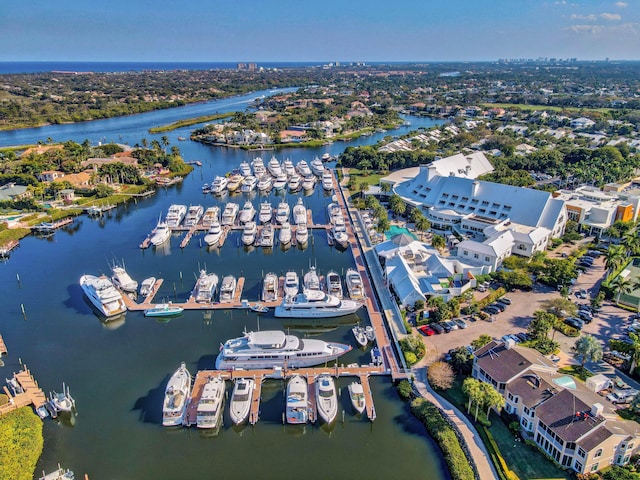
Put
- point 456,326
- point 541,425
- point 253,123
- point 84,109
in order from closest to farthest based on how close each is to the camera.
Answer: point 541,425
point 456,326
point 253,123
point 84,109

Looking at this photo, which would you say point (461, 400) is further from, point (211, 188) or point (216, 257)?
point (211, 188)

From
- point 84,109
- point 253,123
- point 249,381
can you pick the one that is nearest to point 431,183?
point 249,381

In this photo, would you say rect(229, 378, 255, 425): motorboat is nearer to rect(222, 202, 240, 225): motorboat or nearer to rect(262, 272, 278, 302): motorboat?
rect(262, 272, 278, 302): motorboat

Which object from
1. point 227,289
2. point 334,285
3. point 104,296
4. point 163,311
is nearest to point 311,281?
point 334,285

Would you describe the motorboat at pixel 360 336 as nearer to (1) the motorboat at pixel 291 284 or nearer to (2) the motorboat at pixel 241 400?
(1) the motorboat at pixel 291 284

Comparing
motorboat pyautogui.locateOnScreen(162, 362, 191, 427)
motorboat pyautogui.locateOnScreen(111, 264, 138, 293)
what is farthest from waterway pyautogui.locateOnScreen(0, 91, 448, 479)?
motorboat pyautogui.locateOnScreen(111, 264, 138, 293)

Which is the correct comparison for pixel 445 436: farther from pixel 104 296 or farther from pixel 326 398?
pixel 104 296
